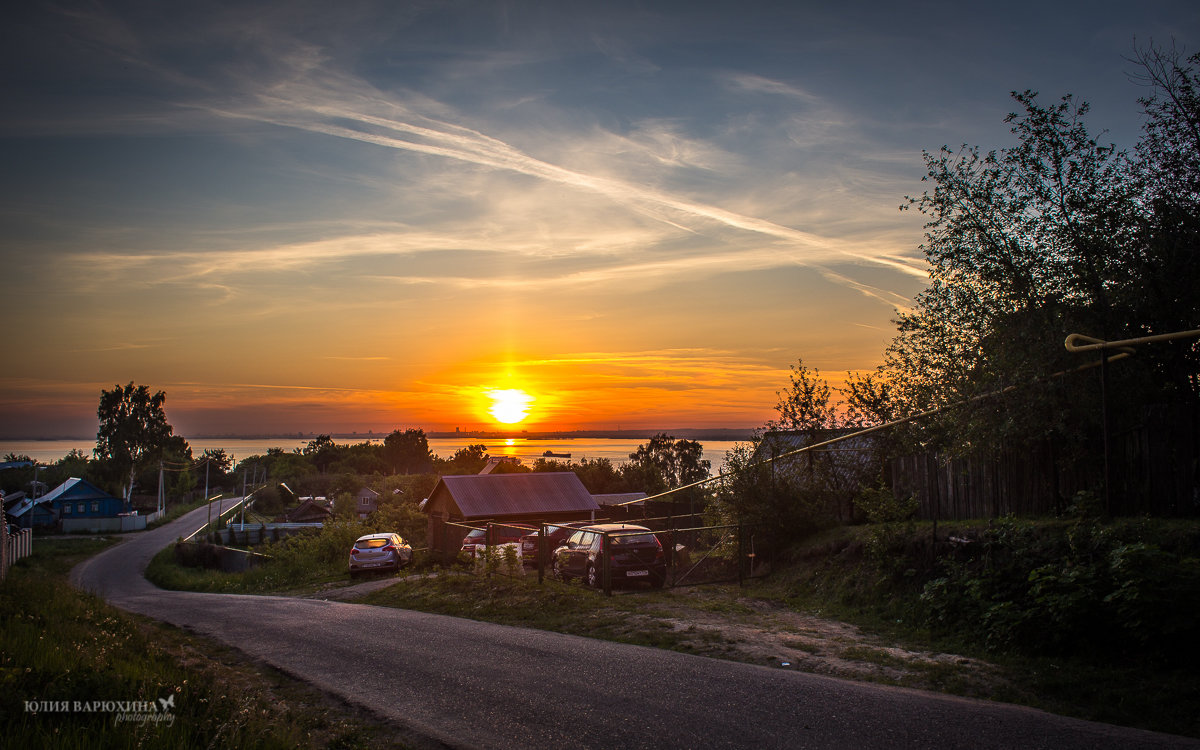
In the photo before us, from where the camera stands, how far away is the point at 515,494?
4169 cm

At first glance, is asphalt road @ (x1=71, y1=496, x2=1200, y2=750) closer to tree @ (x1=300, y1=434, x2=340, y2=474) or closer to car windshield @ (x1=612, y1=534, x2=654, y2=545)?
car windshield @ (x1=612, y1=534, x2=654, y2=545)

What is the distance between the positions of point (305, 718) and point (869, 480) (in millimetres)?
11859

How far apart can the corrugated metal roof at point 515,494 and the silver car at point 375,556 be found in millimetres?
16079

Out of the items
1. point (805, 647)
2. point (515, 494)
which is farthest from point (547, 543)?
point (515, 494)

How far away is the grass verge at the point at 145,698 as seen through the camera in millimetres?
4680

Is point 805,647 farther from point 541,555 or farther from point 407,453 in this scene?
point 407,453

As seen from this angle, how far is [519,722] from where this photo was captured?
6047 mm

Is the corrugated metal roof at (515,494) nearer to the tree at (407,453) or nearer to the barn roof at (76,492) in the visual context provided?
the barn roof at (76,492)

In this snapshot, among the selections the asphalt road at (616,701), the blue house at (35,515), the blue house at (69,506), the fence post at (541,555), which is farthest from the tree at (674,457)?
the asphalt road at (616,701)

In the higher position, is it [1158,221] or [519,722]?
[1158,221]

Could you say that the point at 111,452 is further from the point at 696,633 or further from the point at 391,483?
the point at 696,633

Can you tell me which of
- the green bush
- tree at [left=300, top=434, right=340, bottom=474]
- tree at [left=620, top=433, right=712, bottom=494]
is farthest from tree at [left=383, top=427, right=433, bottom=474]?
the green bush

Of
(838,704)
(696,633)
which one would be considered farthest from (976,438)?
(838,704)

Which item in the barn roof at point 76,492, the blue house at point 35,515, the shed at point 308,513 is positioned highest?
the barn roof at point 76,492
